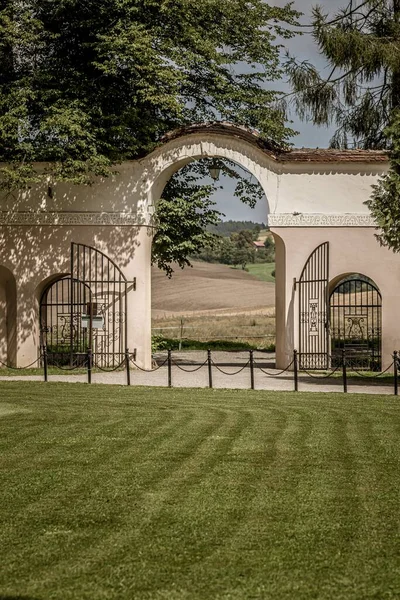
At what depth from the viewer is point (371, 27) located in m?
29.9

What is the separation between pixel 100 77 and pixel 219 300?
47.3 metres

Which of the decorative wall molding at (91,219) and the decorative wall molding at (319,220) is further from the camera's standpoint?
the decorative wall molding at (91,219)

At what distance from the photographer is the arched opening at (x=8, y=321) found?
24562mm

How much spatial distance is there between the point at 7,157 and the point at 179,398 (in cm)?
1016

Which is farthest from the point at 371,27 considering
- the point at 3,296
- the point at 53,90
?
the point at 3,296

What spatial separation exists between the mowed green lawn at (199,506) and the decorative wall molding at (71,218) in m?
10.6

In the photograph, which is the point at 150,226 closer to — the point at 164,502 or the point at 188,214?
the point at 188,214

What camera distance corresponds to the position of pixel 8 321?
81.5 feet

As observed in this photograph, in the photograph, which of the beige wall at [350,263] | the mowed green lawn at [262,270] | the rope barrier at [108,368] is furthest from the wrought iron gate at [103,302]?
the mowed green lawn at [262,270]

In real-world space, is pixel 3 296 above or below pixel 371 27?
below

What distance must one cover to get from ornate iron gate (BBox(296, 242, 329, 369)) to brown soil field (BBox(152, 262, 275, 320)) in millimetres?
38069

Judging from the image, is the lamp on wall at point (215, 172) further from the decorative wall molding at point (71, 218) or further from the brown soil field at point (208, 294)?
the brown soil field at point (208, 294)

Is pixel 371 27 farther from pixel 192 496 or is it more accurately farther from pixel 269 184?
pixel 192 496

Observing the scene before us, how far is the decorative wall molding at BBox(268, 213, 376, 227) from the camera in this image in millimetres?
23203
